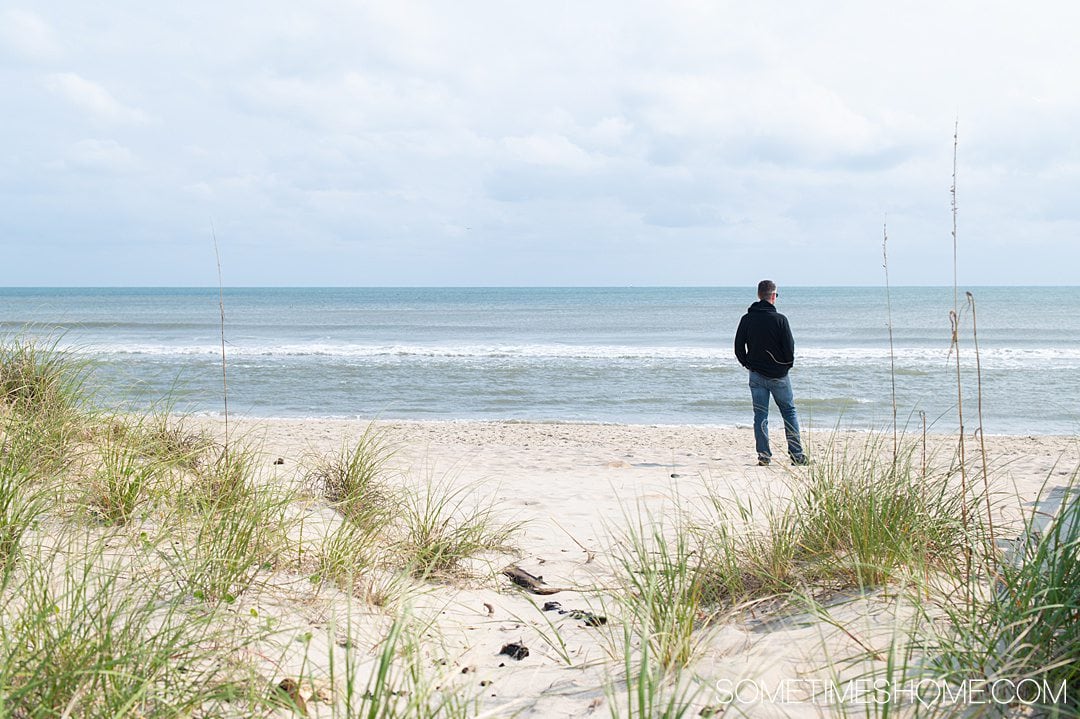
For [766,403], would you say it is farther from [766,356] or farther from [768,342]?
[768,342]

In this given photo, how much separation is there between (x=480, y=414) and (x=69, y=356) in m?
8.15

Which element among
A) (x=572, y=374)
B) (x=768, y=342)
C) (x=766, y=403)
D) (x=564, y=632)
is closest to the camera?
(x=564, y=632)

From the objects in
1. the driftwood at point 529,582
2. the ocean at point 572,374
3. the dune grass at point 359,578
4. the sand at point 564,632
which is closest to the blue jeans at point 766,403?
the ocean at point 572,374

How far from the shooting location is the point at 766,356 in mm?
7934

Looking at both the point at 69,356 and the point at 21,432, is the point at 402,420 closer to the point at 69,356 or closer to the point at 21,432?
the point at 69,356

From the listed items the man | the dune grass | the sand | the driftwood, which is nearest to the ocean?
the man

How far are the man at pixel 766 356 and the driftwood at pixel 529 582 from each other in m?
4.37

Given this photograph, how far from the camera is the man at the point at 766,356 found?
311 inches

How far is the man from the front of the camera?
25.9 ft

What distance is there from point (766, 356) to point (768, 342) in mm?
150

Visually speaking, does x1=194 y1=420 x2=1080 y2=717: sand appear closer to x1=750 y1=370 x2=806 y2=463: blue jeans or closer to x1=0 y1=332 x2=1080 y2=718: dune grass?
x1=0 y1=332 x2=1080 y2=718: dune grass

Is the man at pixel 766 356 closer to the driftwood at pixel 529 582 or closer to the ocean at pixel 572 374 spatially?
the ocean at pixel 572 374

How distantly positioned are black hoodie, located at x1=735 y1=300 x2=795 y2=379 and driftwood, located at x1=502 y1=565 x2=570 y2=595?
14.6 feet

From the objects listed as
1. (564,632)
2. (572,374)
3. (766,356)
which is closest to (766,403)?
(766,356)
